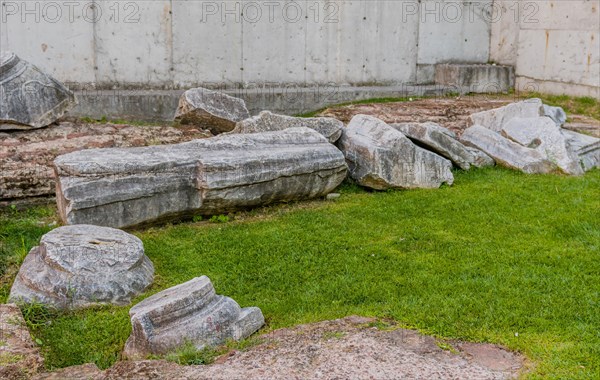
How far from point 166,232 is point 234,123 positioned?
7.08 ft

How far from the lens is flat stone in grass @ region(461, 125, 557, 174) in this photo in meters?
7.71

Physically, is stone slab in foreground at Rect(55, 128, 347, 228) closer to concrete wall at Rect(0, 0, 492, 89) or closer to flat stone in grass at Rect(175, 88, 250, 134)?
flat stone in grass at Rect(175, 88, 250, 134)

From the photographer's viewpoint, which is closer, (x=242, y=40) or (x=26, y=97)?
(x=26, y=97)

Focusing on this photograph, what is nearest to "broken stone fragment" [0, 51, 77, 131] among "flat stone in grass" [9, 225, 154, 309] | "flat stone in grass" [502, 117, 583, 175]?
"flat stone in grass" [9, 225, 154, 309]

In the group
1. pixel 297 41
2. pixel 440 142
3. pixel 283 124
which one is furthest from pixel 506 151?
pixel 297 41

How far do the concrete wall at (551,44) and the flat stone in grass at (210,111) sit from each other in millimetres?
5497

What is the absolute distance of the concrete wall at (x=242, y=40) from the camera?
377 inches

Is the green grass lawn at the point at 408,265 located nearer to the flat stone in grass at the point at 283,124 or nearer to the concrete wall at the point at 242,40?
the flat stone in grass at the point at 283,124

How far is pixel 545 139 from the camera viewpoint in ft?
26.1

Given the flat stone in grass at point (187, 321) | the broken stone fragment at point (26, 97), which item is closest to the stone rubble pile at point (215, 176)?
the flat stone in grass at point (187, 321)

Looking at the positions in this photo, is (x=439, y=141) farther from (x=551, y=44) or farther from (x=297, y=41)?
(x=551, y=44)

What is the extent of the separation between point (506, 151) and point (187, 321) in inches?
203

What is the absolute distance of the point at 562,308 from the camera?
4.18m

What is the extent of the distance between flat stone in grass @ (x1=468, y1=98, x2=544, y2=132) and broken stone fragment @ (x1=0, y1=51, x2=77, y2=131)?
197 inches
